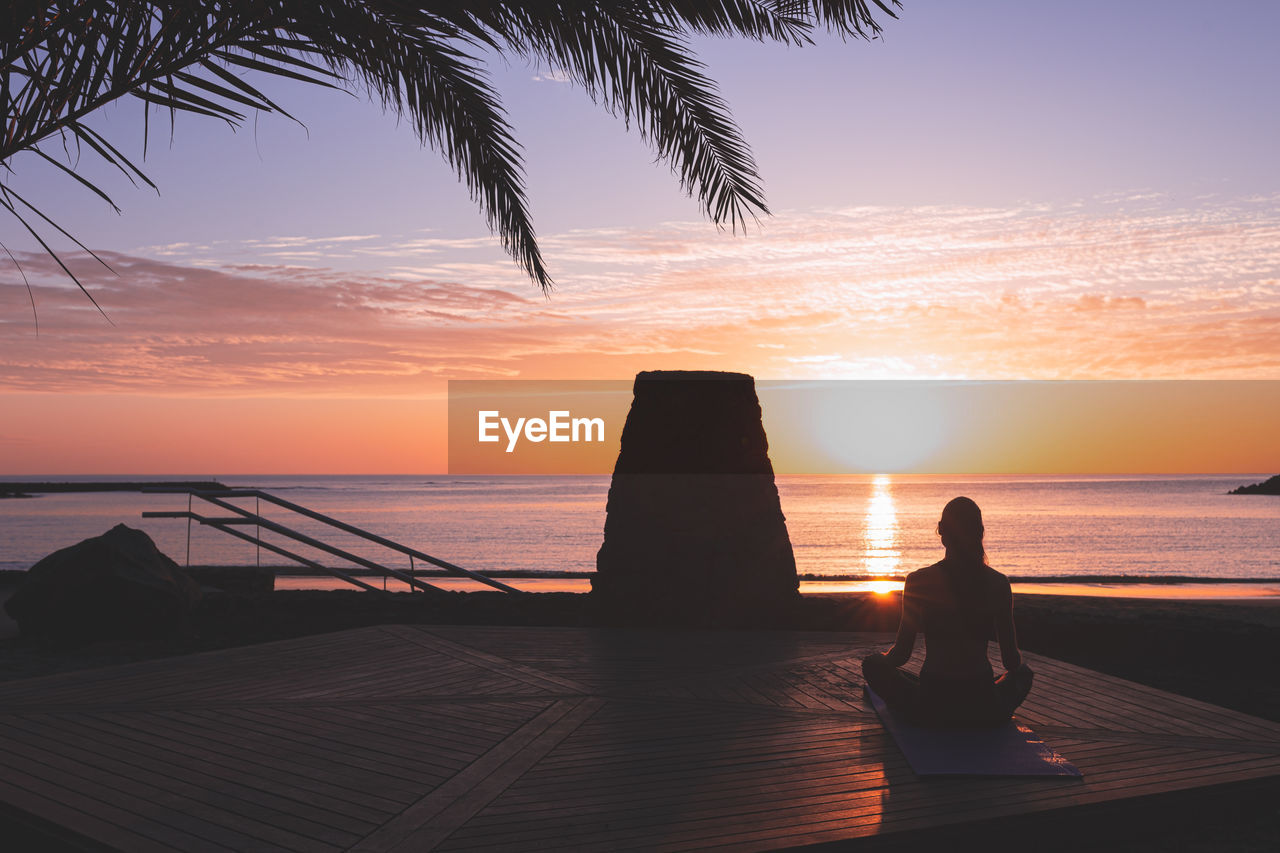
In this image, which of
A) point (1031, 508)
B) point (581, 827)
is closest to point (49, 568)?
point (581, 827)

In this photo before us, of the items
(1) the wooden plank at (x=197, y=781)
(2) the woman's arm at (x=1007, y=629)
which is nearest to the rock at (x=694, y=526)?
(2) the woman's arm at (x=1007, y=629)

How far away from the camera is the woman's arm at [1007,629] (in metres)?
4.57

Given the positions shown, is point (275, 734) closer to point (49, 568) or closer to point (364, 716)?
point (364, 716)

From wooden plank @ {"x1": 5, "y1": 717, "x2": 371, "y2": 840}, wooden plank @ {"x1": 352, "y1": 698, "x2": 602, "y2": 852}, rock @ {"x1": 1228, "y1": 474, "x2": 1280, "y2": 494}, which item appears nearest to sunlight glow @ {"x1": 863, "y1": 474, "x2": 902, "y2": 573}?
wooden plank @ {"x1": 352, "y1": 698, "x2": 602, "y2": 852}

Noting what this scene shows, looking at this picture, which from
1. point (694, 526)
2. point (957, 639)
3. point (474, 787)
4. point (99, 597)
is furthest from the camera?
point (694, 526)

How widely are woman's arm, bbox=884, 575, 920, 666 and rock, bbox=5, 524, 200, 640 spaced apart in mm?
7305

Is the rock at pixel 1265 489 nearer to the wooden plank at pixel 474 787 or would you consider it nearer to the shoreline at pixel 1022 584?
the shoreline at pixel 1022 584

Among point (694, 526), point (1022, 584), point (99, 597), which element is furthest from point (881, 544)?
point (99, 597)

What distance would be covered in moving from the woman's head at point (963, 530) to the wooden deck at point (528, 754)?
1.07 m

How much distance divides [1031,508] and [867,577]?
45545 millimetres

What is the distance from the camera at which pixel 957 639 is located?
4.64m

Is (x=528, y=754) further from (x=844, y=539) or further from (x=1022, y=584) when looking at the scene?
(x=844, y=539)

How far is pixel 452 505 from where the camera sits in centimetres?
6606

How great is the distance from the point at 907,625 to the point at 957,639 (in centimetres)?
26
